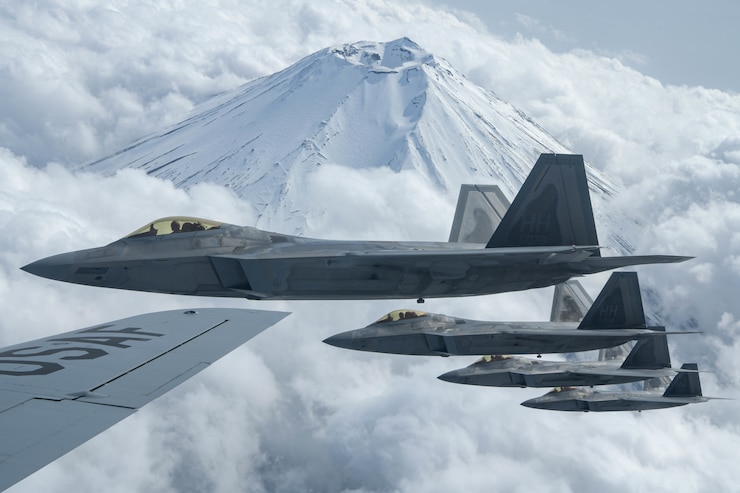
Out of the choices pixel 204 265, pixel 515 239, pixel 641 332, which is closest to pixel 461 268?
pixel 515 239

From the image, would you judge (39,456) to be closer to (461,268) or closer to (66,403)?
(66,403)

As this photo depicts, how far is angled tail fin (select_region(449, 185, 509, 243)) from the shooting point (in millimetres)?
34594

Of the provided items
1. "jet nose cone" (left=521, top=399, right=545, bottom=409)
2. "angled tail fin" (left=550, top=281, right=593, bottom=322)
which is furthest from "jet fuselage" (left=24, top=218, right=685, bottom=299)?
"jet nose cone" (left=521, top=399, right=545, bottom=409)

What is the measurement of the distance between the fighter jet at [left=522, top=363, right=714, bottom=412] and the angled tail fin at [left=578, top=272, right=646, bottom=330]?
11704 mm

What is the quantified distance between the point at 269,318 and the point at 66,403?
6.39m

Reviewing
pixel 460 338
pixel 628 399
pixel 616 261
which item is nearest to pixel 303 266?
pixel 616 261

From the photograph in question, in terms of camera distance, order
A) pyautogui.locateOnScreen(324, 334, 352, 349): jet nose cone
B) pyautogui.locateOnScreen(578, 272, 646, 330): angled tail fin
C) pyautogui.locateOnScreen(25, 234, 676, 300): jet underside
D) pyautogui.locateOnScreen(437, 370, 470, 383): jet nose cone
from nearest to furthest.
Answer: pyautogui.locateOnScreen(25, 234, 676, 300): jet underside → pyautogui.locateOnScreen(324, 334, 352, 349): jet nose cone → pyautogui.locateOnScreen(578, 272, 646, 330): angled tail fin → pyautogui.locateOnScreen(437, 370, 470, 383): jet nose cone

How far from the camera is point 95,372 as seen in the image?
10656 mm

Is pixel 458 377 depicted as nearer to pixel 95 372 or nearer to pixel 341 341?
pixel 341 341

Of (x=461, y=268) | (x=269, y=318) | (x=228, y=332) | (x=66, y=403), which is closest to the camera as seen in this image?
(x=66, y=403)

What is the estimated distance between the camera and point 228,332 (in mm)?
13891

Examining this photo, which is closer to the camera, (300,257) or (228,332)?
(228,332)

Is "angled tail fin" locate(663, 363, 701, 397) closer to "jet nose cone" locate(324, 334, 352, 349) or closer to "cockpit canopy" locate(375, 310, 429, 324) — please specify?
"cockpit canopy" locate(375, 310, 429, 324)

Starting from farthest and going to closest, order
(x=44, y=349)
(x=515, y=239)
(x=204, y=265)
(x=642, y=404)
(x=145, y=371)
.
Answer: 1. (x=642, y=404)
2. (x=515, y=239)
3. (x=204, y=265)
4. (x=44, y=349)
5. (x=145, y=371)
